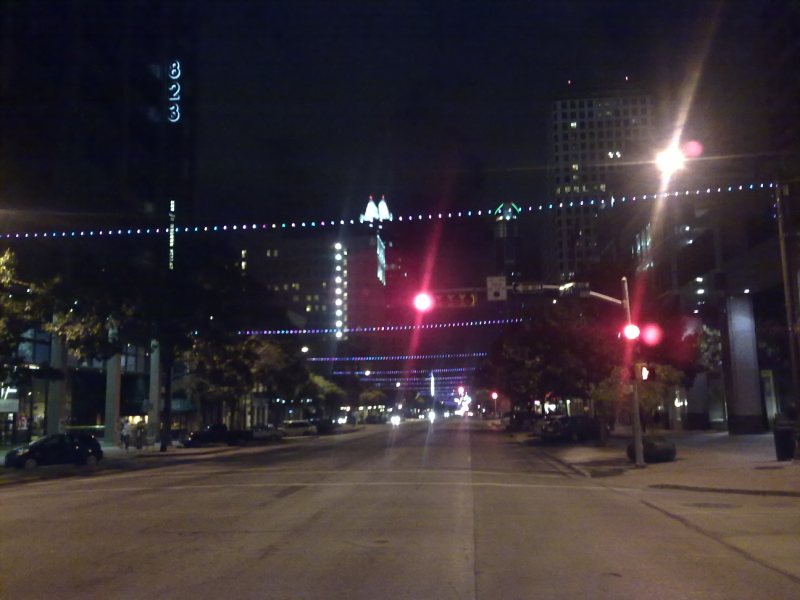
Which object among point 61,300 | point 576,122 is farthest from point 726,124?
point 576,122

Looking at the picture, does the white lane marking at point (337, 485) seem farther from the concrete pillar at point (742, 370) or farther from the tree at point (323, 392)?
the tree at point (323, 392)

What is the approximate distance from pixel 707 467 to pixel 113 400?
137ft

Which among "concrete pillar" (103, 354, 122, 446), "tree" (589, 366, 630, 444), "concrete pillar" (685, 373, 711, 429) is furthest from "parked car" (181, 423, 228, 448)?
"concrete pillar" (685, 373, 711, 429)

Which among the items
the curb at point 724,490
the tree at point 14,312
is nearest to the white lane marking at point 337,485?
the curb at point 724,490

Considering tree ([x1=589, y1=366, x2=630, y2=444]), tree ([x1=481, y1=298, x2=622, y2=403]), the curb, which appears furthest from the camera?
tree ([x1=481, y1=298, x2=622, y2=403])

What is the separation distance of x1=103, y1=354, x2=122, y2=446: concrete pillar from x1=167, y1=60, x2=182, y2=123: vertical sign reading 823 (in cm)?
2507

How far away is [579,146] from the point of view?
148 m

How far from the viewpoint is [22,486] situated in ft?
92.3

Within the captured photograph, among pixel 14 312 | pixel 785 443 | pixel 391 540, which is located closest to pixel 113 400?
pixel 14 312

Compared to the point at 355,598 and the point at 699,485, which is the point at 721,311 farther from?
the point at 355,598

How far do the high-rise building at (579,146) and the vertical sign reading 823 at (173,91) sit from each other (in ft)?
256

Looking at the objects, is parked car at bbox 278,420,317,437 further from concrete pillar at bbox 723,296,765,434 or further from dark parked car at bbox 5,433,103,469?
concrete pillar at bbox 723,296,765,434

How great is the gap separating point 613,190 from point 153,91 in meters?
40.8

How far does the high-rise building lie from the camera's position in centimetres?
14112
